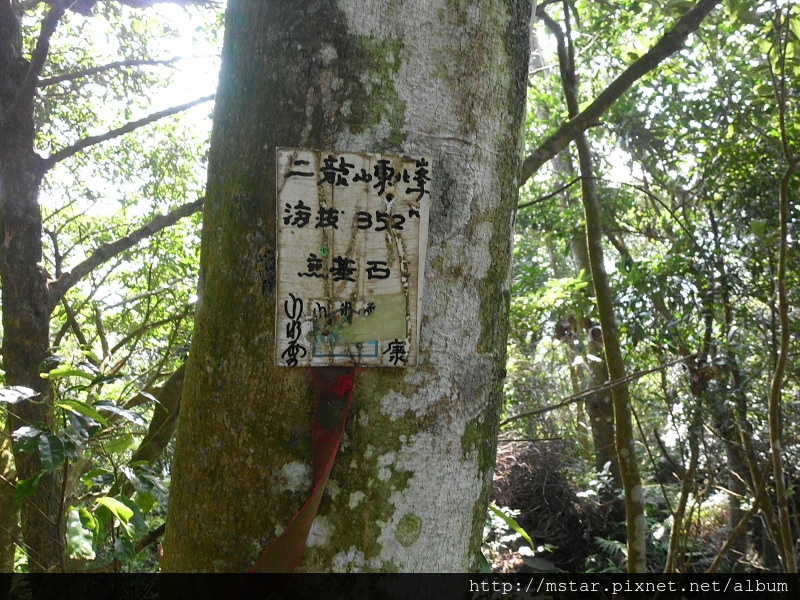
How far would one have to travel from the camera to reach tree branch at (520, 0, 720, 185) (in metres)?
1.72

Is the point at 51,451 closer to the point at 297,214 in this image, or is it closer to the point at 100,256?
the point at 297,214

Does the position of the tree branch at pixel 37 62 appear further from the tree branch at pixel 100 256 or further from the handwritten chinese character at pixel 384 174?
the handwritten chinese character at pixel 384 174

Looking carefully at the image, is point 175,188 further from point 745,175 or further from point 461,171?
point 461,171

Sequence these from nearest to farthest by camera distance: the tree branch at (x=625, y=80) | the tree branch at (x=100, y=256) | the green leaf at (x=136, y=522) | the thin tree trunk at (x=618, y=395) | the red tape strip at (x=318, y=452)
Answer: the red tape strip at (x=318, y=452), the green leaf at (x=136, y=522), the tree branch at (x=625, y=80), the tree branch at (x=100, y=256), the thin tree trunk at (x=618, y=395)

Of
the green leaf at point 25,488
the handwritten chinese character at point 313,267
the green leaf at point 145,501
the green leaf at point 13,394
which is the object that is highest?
the handwritten chinese character at point 313,267

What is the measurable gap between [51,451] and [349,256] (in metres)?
0.81

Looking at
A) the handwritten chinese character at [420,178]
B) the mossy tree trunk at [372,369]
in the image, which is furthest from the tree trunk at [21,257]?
the handwritten chinese character at [420,178]

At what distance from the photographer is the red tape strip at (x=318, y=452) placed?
70 centimetres

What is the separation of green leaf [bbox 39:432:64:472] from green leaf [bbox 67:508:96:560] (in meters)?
0.14

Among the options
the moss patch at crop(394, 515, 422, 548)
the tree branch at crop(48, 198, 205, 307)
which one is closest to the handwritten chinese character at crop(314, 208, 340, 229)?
the moss patch at crop(394, 515, 422, 548)

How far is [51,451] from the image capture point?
3.91 feet

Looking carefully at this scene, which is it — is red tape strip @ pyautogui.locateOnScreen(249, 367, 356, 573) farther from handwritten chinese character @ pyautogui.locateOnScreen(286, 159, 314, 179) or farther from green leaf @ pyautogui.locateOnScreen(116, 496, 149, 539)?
green leaf @ pyautogui.locateOnScreen(116, 496, 149, 539)

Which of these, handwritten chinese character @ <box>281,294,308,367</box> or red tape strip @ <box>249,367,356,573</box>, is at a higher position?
handwritten chinese character @ <box>281,294,308,367</box>

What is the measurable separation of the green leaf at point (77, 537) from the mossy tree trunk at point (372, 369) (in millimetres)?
553
